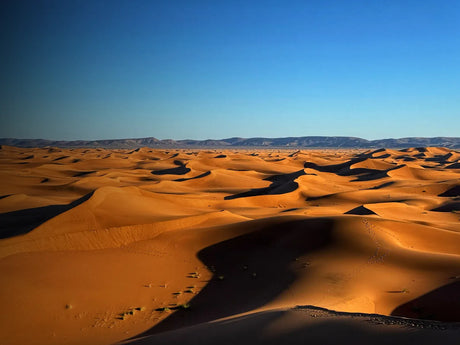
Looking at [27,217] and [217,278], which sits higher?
[27,217]

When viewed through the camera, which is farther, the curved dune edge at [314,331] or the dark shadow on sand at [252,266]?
the dark shadow on sand at [252,266]

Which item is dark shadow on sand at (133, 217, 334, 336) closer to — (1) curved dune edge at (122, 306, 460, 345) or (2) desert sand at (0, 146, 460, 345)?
(2) desert sand at (0, 146, 460, 345)

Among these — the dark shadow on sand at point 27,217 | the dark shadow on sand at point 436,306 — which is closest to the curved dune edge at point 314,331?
the dark shadow on sand at point 436,306

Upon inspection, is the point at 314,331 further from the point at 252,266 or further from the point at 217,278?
the point at 252,266

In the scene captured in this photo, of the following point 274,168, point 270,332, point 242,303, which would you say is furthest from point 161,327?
point 274,168

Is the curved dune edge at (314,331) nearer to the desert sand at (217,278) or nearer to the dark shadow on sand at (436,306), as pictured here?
the desert sand at (217,278)

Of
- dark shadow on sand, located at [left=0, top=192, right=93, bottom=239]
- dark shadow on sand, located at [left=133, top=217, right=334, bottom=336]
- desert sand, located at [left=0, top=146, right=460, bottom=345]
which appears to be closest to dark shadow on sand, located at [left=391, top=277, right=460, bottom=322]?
desert sand, located at [left=0, top=146, right=460, bottom=345]

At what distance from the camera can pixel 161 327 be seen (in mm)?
7398

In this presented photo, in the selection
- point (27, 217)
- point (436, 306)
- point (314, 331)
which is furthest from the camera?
point (27, 217)

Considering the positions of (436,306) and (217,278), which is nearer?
(436,306)

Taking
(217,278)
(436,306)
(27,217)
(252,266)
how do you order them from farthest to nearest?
(27,217) → (252,266) → (217,278) → (436,306)

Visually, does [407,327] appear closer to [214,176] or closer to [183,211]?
[183,211]

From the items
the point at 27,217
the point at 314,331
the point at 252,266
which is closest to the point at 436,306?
the point at 314,331

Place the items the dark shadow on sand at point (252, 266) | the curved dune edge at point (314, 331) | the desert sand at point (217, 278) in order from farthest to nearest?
1. the dark shadow on sand at point (252, 266)
2. the desert sand at point (217, 278)
3. the curved dune edge at point (314, 331)
